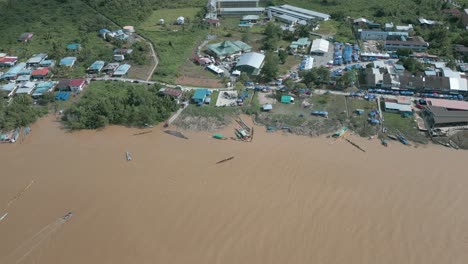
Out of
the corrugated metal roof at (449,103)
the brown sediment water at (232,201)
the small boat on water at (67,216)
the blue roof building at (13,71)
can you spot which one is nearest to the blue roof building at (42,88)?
the blue roof building at (13,71)

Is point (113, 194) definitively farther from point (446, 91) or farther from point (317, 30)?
point (317, 30)

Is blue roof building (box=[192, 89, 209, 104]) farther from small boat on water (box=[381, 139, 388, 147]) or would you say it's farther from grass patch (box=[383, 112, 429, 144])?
grass patch (box=[383, 112, 429, 144])

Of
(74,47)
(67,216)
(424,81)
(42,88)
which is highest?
(424,81)

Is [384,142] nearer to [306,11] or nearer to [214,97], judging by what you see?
[214,97]

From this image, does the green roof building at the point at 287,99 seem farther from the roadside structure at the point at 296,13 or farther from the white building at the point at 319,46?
the roadside structure at the point at 296,13

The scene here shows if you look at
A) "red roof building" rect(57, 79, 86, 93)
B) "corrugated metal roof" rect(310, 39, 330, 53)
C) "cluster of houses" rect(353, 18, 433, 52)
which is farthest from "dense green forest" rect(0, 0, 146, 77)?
"cluster of houses" rect(353, 18, 433, 52)

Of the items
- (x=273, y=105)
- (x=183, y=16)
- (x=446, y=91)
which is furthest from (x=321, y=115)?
(x=183, y=16)

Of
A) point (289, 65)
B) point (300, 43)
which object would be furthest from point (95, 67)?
point (300, 43)
